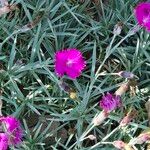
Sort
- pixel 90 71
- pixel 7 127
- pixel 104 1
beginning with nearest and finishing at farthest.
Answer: pixel 7 127, pixel 90 71, pixel 104 1

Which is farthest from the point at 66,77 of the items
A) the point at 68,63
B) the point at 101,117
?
the point at 101,117

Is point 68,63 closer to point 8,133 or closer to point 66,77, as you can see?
point 66,77

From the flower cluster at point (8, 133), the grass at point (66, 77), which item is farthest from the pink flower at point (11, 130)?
the grass at point (66, 77)

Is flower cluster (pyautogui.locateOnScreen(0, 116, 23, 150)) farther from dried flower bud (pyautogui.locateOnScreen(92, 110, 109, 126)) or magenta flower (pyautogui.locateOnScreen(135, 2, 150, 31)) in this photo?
magenta flower (pyautogui.locateOnScreen(135, 2, 150, 31))

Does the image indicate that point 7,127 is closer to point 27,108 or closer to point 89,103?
point 27,108

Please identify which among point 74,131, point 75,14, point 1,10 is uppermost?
point 1,10

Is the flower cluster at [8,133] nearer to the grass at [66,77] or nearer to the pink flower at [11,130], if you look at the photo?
the pink flower at [11,130]

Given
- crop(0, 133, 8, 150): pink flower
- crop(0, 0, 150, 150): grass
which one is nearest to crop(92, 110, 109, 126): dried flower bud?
crop(0, 0, 150, 150): grass

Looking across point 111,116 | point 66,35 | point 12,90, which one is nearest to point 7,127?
point 12,90
